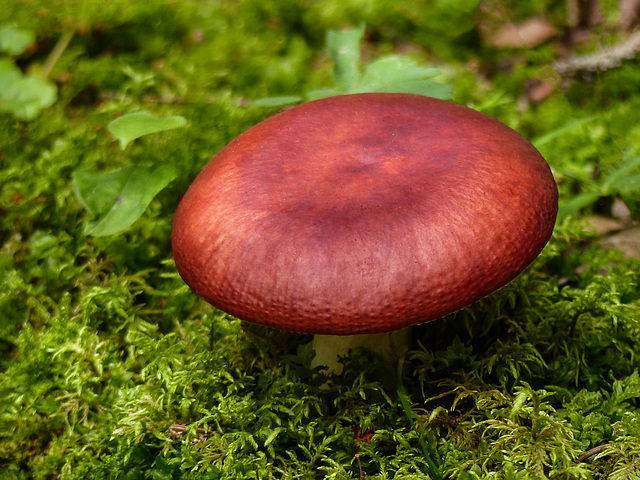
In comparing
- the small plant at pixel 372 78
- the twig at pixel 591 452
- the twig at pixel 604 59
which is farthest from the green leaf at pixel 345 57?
the twig at pixel 591 452

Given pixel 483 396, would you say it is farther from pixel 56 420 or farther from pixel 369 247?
pixel 56 420

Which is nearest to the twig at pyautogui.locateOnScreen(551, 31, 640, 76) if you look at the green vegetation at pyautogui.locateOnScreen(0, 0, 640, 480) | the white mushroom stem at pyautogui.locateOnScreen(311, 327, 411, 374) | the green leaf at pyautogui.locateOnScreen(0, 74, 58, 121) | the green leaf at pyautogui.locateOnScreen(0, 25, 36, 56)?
the green vegetation at pyautogui.locateOnScreen(0, 0, 640, 480)

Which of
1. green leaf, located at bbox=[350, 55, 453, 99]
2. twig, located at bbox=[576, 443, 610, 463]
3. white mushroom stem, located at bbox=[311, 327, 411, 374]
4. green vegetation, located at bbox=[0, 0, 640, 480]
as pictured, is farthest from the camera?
green leaf, located at bbox=[350, 55, 453, 99]

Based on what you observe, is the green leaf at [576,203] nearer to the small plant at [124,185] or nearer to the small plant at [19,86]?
the small plant at [124,185]

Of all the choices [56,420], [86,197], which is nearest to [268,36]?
[86,197]

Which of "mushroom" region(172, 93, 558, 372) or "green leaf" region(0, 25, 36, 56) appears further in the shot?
"green leaf" region(0, 25, 36, 56)

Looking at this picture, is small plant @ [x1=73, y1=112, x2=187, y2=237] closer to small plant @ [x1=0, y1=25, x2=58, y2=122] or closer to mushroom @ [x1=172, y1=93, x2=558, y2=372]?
mushroom @ [x1=172, y1=93, x2=558, y2=372]

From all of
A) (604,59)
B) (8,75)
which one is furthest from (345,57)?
(8,75)
